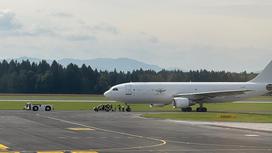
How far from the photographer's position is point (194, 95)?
79.2 meters

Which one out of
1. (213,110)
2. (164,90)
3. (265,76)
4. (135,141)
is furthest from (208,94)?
(135,141)

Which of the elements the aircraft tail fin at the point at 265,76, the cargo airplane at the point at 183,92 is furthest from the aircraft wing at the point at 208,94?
the aircraft tail fin at the point at 265,76

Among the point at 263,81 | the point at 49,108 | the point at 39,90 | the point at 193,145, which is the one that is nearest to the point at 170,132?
the point at 193,145

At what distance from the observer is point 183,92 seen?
8075 cm

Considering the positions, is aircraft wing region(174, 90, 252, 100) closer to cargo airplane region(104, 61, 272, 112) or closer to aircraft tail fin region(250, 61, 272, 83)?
cargo airplane region(104, 61, 272, 112)

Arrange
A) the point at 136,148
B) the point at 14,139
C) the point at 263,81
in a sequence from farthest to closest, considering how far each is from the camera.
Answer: the point at 263,81, the point at 14,139, the point at 136,148

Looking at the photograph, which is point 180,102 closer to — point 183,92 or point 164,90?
point 164,90

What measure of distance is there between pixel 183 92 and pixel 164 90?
2.63 m

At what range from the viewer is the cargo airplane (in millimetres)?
78688

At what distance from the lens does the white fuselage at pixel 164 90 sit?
259 ft

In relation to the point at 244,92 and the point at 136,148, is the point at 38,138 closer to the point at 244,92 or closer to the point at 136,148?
the point at 136,148

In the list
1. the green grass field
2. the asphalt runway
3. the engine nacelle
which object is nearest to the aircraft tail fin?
the green grass field

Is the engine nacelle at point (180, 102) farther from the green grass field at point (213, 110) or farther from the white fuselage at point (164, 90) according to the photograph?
the white fuselage at point (164, 90)

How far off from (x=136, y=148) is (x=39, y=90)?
173 meters
